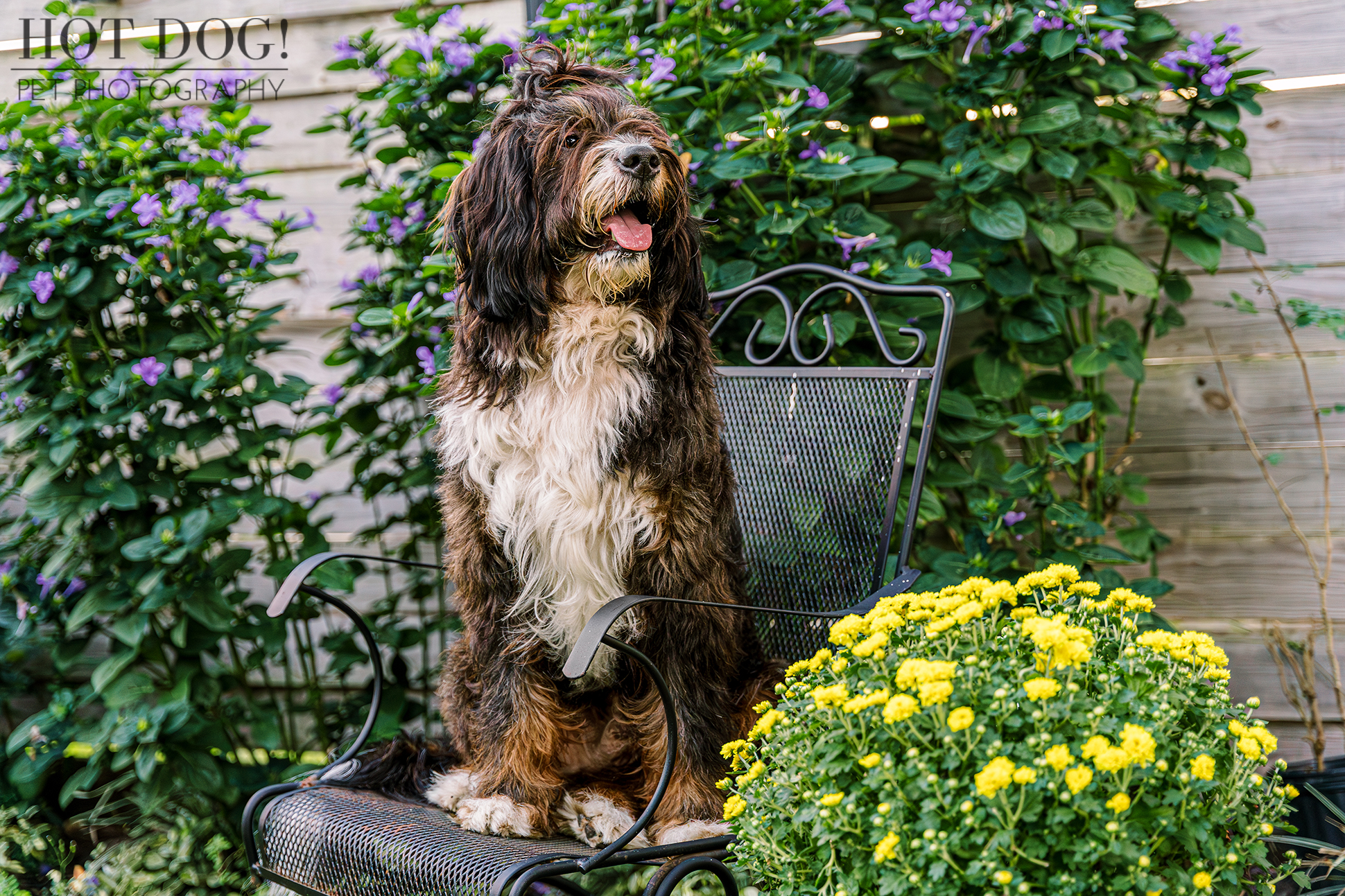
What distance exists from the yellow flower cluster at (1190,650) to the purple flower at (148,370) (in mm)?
2455

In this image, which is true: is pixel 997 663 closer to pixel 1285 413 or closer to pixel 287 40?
pixel 1285 413

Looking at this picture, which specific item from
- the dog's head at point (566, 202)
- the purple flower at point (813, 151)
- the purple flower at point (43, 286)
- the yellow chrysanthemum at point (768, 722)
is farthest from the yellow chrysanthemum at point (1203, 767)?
the purple flower at point (43, 286)

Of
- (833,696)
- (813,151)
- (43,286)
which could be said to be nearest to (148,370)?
(43,286)

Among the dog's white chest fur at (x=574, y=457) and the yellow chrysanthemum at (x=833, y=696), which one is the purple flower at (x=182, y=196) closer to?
the dog's white chest fur at (x=574, y=457)

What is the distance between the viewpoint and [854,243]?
2646 millimetres

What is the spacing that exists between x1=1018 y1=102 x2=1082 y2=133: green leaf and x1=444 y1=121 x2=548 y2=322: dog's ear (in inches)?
58.2

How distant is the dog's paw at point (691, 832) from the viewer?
5.96ft

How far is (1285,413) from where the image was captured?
283cm

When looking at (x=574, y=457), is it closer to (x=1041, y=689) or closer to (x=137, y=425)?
(x=1041, y=689)

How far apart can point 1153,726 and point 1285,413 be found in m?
1.90

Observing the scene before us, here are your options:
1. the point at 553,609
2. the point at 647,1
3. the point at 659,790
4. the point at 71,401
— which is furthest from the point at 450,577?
the point at 647,1

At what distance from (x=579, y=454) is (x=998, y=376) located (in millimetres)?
A: 1427

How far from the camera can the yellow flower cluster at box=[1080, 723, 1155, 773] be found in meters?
1.21

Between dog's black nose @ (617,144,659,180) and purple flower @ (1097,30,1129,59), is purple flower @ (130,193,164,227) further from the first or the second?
purple flower @ (1097,30,1129,59)
